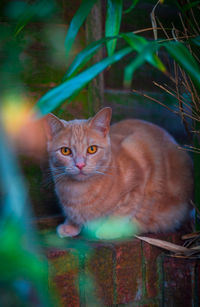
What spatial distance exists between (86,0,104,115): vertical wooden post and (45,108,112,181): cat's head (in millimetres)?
381

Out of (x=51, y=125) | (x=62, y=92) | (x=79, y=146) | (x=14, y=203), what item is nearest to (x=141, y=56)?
(x=62, y=92)

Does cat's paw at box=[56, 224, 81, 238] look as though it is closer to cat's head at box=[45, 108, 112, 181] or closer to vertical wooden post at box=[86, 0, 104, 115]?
cat's head at box=[45, 108, 112, 181]

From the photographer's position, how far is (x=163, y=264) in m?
1.55

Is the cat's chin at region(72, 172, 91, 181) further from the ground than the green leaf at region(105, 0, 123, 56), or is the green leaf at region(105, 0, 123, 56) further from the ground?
the green leaf at region(105, 0, 123, 56)

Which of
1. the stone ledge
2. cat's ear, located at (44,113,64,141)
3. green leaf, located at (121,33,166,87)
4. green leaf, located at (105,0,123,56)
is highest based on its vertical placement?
green leaf, located at (105,0,123,56)

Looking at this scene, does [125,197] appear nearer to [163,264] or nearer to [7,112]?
[163,264]

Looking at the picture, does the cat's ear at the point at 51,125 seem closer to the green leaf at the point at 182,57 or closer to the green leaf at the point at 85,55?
the green leaf at the point at 85,55

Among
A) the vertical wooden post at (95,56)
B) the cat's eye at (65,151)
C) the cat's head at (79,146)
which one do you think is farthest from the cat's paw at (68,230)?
the vertical wooden post at (95,56)

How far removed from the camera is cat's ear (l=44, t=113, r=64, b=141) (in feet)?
5.14

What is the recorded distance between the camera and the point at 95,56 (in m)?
1.99

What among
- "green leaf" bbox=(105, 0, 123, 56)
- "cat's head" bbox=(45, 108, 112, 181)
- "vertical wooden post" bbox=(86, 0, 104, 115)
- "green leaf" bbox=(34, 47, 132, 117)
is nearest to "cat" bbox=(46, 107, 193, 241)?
"cat's head" bbox=(45, 108, 112, 181)

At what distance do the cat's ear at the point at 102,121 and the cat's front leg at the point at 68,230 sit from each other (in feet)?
1.51

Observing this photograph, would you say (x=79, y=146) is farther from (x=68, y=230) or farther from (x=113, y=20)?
(x=113, y=20)

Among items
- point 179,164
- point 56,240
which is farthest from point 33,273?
point 179,164
